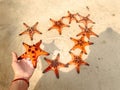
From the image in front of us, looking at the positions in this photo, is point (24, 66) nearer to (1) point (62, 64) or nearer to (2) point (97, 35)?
(1) point (62, 64)

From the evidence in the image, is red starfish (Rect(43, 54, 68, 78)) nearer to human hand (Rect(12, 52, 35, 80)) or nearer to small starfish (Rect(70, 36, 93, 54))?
small starfish (Rect(70, 36, 93, 54))

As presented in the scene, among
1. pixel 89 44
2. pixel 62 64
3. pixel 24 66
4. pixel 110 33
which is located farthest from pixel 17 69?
pixel 110 33

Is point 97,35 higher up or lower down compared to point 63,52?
higher up

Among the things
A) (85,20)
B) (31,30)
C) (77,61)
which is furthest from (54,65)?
(85,20)

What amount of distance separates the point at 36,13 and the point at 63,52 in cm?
91

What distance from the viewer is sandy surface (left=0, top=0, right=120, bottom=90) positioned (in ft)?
8.61

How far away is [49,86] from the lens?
102 inches

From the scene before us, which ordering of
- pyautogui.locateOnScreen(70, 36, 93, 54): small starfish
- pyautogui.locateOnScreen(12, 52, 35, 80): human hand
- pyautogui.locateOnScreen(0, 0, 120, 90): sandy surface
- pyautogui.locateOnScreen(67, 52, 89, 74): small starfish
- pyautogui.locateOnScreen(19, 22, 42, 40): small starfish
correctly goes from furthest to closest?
pyautogui.locateOnScreen(19, 22, 42, 40): small starfish, pyautogui.locateOnScreen(70, 36, 93, 54): small starfish, pyautogui.locateOnScreen(67, 52, 89, 74): small starfish, pyautogui.locateOnScreen(0, 0, 120, 90): sandy surface, pyautogui.locateOnScreen(12, 52, 35, 80): human hand

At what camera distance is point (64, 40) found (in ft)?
9.89

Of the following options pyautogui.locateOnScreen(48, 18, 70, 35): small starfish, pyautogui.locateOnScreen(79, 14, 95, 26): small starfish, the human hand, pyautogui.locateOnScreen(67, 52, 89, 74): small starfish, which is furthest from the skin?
pyautogui.locateOnScreen(79, 14, 95, 26): small starfish

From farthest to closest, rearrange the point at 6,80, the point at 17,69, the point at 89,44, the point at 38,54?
the point at 89,44 < the point at 38,54 < the point at 6,80 < the point at 17,69

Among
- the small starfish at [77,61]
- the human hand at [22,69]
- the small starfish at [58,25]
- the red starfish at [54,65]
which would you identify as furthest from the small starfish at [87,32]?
the human hand at [22,69]

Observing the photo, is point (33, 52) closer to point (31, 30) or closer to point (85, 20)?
point (31, 30)

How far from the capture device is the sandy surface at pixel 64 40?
2.62m
